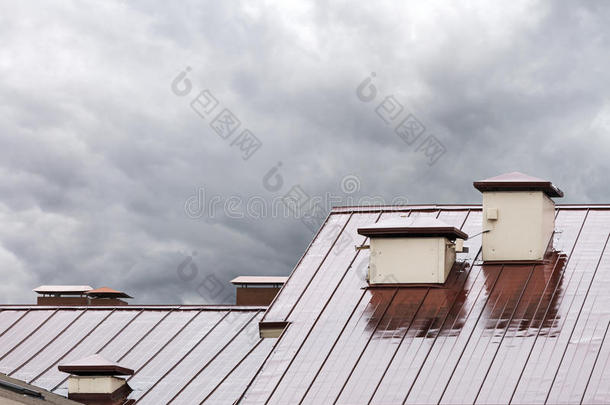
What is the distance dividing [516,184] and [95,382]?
15.8 meters

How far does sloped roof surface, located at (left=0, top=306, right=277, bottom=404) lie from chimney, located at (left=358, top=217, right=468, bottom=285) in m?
4.89

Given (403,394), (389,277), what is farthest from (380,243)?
(403,394)

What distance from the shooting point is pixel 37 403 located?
97.8 feet

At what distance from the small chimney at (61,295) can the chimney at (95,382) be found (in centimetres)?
2103

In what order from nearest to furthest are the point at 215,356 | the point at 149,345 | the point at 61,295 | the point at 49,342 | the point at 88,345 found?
1. the point at 215,356
2. the point at 149,345
3. the point at 88,345
4. the point at 49,342
5. the point at 61,295

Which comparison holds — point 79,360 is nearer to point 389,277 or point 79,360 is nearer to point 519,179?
point 389,277

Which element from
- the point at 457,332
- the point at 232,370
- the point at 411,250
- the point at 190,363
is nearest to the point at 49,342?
the point at 190,363

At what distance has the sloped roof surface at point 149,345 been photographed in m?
36.1

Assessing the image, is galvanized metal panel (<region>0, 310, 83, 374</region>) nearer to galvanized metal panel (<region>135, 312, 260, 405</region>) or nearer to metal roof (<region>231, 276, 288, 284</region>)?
galvanized metal panel (<region>135, 312, 260, 405</region>)

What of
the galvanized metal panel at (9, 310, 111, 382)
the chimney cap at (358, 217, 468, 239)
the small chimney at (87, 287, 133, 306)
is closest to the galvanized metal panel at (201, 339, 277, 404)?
the chimney cap at (358, 217, 468, 239)

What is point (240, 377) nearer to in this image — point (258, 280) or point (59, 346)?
point (59, 346)

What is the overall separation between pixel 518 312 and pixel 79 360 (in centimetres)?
1466

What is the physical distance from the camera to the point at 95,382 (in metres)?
35.9

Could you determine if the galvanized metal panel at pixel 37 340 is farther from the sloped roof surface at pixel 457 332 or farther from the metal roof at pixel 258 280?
the metal roof at pixel 258 280
